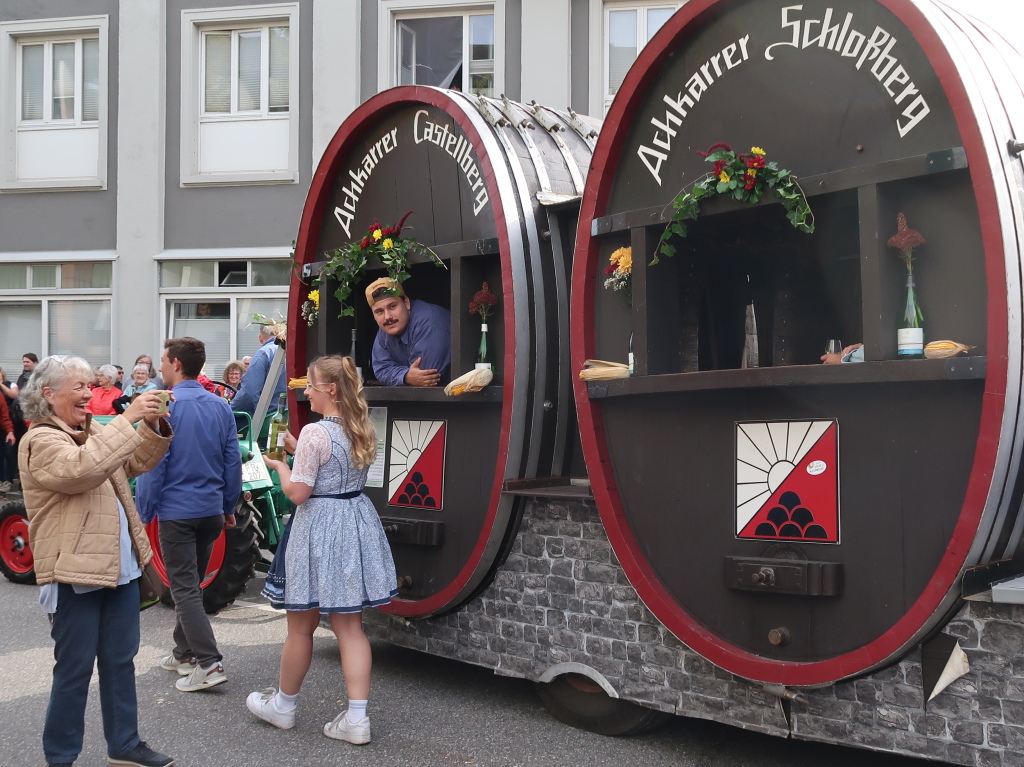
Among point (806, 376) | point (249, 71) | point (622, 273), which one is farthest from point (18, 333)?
point (806, 376)

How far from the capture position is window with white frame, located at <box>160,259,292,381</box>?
1541 centimetres

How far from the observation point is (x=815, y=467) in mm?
3895

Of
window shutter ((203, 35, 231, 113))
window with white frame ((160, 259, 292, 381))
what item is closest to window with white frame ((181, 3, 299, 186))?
window shutter ((203, 35, 231, 113))

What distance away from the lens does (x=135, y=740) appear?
4320 millimetres

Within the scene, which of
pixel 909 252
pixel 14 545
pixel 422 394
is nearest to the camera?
pixel 909 252

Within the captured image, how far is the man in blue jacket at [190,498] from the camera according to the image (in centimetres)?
555

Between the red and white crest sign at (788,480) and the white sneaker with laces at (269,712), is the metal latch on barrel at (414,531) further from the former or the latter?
the red and white crest sign at (788,480)

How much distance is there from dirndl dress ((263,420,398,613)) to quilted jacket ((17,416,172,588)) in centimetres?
83

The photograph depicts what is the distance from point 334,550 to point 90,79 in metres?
13.6

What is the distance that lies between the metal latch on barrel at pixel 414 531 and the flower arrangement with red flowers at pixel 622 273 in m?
1.58

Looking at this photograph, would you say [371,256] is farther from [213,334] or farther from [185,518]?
[213,334]

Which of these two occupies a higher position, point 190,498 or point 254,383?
point 254,383

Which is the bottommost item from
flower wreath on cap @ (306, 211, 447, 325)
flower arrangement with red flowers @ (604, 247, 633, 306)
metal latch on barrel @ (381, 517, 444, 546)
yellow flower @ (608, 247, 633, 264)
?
metal latch on barrel @ (381, 517, 444, 546)

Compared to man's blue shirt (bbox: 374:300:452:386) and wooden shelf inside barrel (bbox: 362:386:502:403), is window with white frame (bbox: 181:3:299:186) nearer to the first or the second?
man's blue shirt (bbox: 374:300:452:386)
